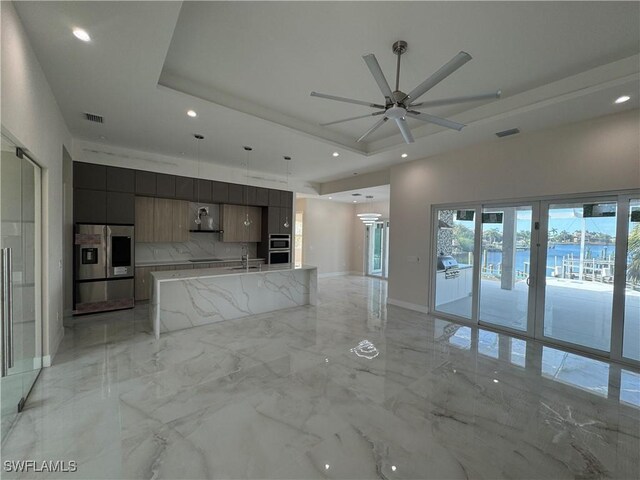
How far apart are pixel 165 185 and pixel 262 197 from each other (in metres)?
2.28

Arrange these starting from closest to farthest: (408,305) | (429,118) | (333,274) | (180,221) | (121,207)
A: (429,118), (121,207), (408,305), (180,221), (333,274)

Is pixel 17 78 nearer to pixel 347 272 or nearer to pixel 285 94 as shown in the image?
pixel 285 94

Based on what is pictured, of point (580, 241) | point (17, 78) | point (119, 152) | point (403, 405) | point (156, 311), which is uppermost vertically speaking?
point (119, 152)

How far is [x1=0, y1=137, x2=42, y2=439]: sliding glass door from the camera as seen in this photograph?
6.83 feet

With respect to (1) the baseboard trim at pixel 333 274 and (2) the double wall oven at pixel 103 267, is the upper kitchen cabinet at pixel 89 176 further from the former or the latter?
(1) the baseboard trim at pixel 333 274

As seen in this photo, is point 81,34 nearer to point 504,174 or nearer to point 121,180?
point 121,180

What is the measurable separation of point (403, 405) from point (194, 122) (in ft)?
14.5

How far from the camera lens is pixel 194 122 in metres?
3.98

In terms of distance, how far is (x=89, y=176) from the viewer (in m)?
5.05

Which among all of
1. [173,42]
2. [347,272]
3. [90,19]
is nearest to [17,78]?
[90,19]

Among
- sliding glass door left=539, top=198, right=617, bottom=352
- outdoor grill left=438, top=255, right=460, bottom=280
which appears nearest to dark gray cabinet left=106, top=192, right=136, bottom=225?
outdoor grill left=438, top=255, right=460, bottom=280

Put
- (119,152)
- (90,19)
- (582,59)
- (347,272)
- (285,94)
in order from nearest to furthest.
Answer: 1. (90,19)
2. (582,59)
3. (285,94)
4. (119,152)
5. (347,272)

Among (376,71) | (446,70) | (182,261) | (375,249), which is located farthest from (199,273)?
(375,249)

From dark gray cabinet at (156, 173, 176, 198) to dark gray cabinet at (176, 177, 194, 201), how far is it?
8 cm
